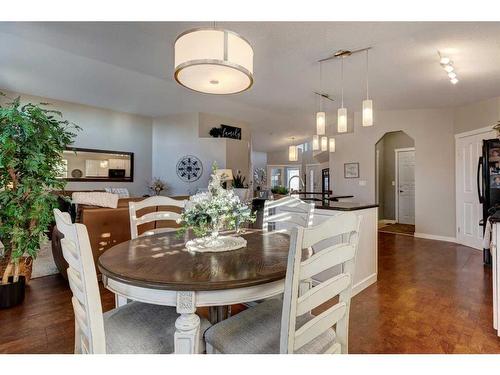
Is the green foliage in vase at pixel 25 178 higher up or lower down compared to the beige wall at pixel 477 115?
lower down

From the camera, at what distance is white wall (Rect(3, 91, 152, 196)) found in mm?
6105

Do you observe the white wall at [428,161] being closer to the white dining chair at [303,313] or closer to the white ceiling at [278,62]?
the white ceiling at [278,62]

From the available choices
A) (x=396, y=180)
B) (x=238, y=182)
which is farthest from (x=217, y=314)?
(x=396, y=180)

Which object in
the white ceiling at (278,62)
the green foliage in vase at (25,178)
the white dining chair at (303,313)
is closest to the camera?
the white dining chair at (303,313)

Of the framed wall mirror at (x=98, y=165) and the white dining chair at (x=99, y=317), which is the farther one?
the framed wall mirror at (x=98, y=165)

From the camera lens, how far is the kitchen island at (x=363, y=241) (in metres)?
2.66

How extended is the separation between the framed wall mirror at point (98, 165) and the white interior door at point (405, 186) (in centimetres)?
697

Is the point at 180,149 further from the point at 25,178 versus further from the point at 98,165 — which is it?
the point at 25,178

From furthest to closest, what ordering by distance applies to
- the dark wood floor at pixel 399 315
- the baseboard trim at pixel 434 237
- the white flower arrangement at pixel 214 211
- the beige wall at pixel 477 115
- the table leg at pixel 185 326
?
the baseboard trim at pixel 434 237 → the beige wall at pixel 477 115 → the dark wood floor at pixel 399 315 → the white flower arrangement at pixel 214 211 → the table leg at pixel 185 326

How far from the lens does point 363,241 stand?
2738mm

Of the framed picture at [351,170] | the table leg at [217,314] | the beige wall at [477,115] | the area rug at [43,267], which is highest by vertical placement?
the beige wall at [477,115]

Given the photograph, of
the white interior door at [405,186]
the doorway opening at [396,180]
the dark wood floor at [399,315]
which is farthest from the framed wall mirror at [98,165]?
the white interior door at [405,186]
